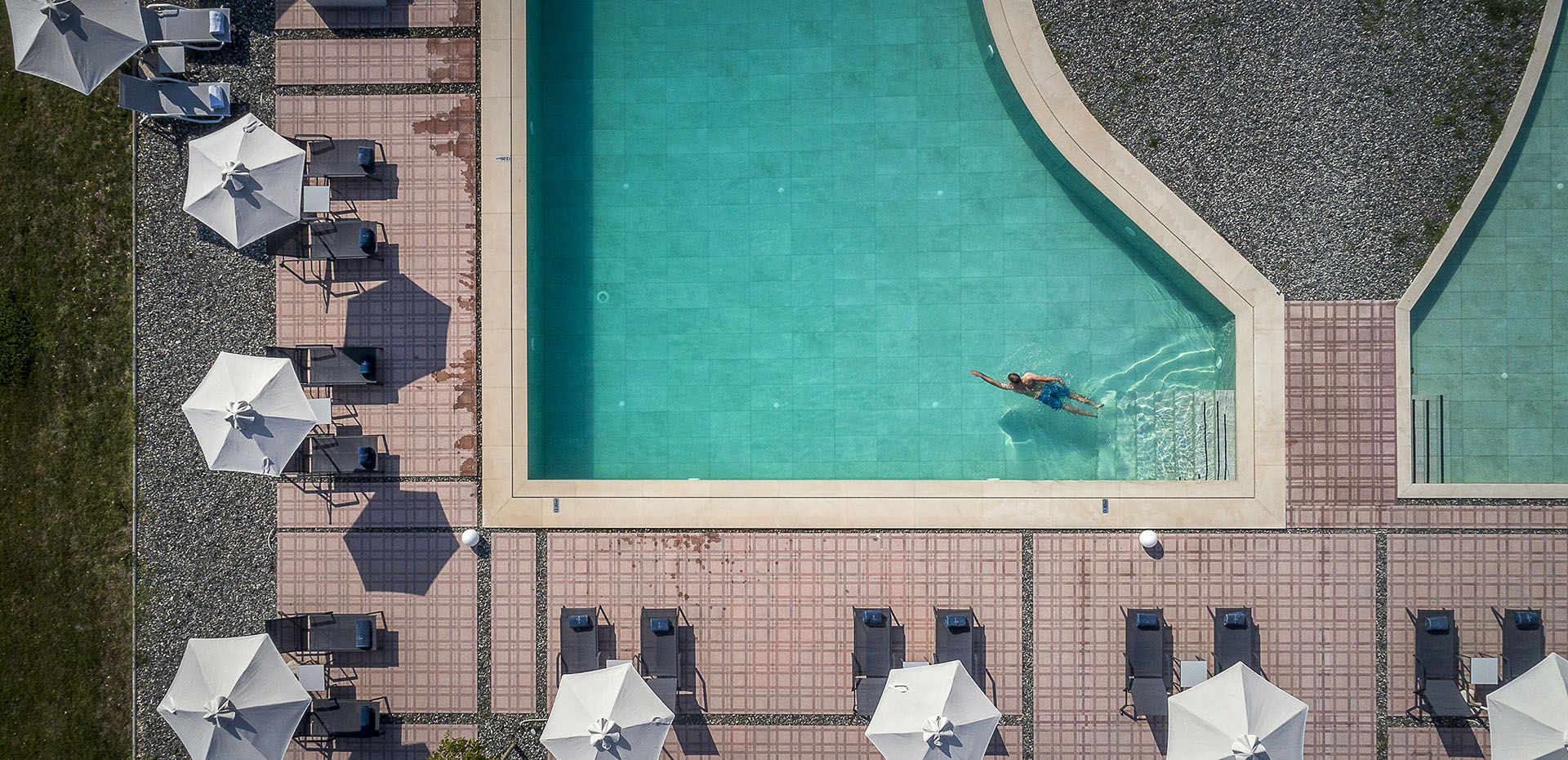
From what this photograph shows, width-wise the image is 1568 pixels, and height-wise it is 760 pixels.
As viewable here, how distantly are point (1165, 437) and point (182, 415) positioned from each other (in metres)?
15.9

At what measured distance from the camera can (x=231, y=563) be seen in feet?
42.5

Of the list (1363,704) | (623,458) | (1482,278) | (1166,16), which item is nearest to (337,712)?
(623,458)

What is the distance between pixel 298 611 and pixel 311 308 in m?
4.87

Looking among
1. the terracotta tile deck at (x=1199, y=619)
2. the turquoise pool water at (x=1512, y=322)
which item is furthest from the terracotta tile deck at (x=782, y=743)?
the turquoise pool water at (x=1512, y=322)

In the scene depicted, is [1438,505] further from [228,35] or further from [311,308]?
[228,35]

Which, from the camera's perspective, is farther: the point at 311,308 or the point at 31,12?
the point at 311,308

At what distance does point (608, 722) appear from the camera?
1124 cm

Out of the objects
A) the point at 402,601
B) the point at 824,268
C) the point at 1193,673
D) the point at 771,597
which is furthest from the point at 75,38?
the point at 1193,673

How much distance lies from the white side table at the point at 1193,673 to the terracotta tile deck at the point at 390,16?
15.0 meters

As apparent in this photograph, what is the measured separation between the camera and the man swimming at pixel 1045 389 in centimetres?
1258

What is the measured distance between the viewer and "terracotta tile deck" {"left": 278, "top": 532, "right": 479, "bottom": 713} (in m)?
12.8

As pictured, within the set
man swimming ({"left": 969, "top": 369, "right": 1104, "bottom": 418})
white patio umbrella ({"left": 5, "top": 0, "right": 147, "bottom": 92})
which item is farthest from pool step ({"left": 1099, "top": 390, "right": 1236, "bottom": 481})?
white patio umbrella ({"left": 5, "top": 0, "right": 147, "bottom": 92})

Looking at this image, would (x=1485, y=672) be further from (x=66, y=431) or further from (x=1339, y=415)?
(x=66, y=431)

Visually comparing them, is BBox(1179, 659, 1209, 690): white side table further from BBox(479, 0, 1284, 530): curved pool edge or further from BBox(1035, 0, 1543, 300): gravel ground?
BBox(1035, 0, 1543, 300): gravel ground
